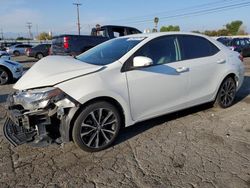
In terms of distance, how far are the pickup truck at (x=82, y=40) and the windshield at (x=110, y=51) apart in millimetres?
7130

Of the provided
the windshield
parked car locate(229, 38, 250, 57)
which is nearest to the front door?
the windshield

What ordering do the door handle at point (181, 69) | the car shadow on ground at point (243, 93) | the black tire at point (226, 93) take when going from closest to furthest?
the door handle at point (181, 69), the black tire at point (226, 93), the car shadow on ground at point (243, 93)

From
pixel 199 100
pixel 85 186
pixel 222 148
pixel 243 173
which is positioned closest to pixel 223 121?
pixel 199 100

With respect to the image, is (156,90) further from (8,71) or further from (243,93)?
(8,71)

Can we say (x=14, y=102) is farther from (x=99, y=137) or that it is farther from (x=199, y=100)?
(x=199, y=100)

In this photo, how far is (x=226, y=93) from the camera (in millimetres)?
5566

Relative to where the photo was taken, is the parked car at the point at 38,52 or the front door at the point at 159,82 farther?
the parked car at the point at 38,52

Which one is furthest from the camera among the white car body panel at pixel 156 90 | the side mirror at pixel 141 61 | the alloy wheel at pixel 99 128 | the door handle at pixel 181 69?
the door handle at pixel 181 69

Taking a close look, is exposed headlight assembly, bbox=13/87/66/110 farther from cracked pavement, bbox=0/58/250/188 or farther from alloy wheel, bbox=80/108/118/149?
cracked pavement, bbox=0/58/250/188

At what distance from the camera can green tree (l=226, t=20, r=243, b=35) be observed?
87.3 metres

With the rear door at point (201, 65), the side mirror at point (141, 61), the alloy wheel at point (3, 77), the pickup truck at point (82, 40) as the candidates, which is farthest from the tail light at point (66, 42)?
the side mirror at point (141, 61)

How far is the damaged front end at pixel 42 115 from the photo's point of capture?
3383 millimetres

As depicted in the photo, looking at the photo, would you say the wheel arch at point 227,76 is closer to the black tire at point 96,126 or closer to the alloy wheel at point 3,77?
the black tire at point 96,126

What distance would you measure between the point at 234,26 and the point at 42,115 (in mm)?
96336
